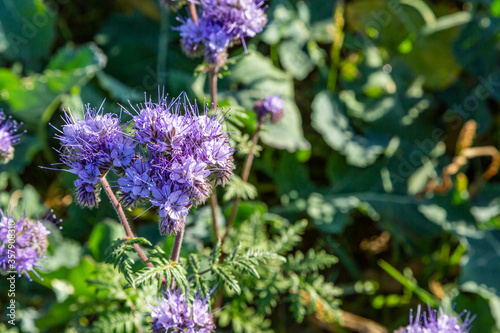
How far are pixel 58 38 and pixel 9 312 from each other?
6.90 feet

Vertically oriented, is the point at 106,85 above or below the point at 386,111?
above

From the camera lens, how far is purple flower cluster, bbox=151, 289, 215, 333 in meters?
1.58

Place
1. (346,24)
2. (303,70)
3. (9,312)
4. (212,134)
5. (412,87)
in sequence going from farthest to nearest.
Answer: (346,24) < (412,87) < (303,70) < (9,312) < (212,134)

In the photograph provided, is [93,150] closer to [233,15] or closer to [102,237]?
[233,15]

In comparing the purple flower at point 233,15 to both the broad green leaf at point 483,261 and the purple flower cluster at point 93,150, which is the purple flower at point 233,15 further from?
the broad green leaf at point 483,261

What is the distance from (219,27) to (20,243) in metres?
1.07

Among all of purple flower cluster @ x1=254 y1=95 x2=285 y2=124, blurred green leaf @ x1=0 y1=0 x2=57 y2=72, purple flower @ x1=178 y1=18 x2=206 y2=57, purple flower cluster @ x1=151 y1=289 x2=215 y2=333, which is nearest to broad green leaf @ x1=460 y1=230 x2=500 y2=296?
purple flower cluster @ x1=254 y1=95 x2=285 y2=124

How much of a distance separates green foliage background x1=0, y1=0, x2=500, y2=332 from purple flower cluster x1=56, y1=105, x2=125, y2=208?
3.53 feet

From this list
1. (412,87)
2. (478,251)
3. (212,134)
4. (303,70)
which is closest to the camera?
(212,134)

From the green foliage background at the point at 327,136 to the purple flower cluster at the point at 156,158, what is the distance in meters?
1.04

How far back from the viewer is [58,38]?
3885 mm

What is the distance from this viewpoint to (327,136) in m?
3.24

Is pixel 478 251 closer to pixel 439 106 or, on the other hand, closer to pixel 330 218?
pixel 330 218

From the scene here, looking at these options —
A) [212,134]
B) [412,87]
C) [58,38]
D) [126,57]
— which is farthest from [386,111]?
[58,38]
